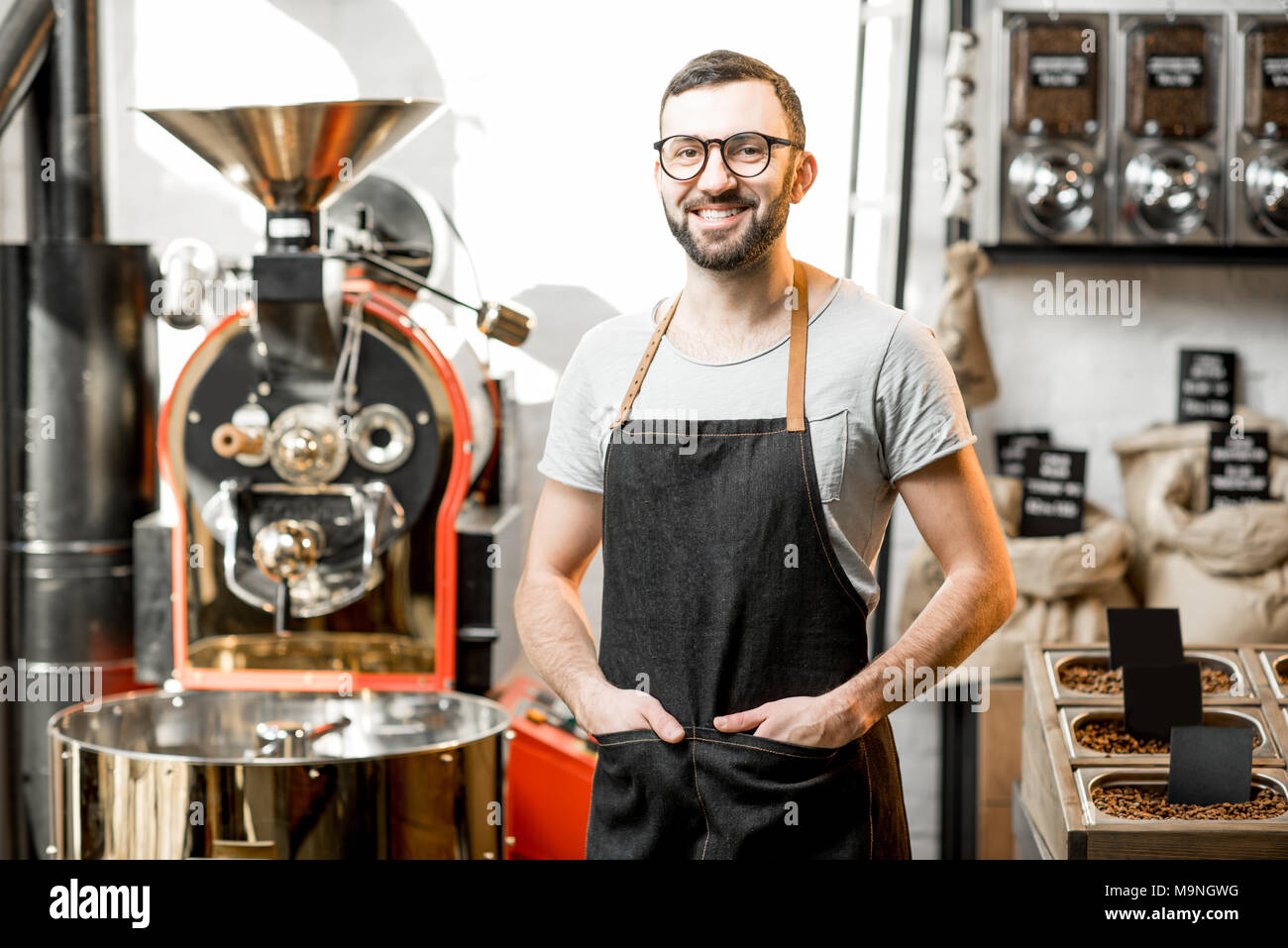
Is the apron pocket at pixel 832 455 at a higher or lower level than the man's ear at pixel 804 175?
lower

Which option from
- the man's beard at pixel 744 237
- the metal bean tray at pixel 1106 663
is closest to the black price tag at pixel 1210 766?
the metal bean tray at pixel 1106 663

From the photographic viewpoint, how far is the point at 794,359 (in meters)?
1.40

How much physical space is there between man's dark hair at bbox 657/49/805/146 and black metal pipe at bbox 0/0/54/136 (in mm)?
1110

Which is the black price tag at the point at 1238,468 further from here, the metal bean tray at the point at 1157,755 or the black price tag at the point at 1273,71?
the metal bean tray at the point at 1157,755

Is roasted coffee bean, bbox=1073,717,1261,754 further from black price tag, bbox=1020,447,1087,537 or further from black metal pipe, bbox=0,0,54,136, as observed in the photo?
black metal pipe, bbox=0,0,54,136

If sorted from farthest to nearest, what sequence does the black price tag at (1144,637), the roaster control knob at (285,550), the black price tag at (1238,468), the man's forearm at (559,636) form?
1. the black price tag at (1238,468)
2. the roaster control knob at (285,550)
3. the black price tag at (1144,637)
4. the man's forearm at (559,636)

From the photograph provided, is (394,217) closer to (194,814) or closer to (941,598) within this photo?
(194,814)

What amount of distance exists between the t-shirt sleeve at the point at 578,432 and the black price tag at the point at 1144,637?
683mm

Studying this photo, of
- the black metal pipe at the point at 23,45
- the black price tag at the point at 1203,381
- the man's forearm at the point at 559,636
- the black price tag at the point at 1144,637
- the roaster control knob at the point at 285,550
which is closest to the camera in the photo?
the man's forearm at the point at 559,636

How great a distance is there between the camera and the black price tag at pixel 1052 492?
252 centimetres

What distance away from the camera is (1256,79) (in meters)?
2.35

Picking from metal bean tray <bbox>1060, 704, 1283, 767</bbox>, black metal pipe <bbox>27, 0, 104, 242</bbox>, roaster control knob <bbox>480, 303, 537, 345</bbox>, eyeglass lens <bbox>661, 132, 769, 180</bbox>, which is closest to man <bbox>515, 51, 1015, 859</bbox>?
eyeglass lens <bbox>661, 132, 769, 180</bbox>

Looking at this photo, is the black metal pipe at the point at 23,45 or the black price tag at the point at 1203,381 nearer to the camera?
the black metal pipe at the point at 23,45
